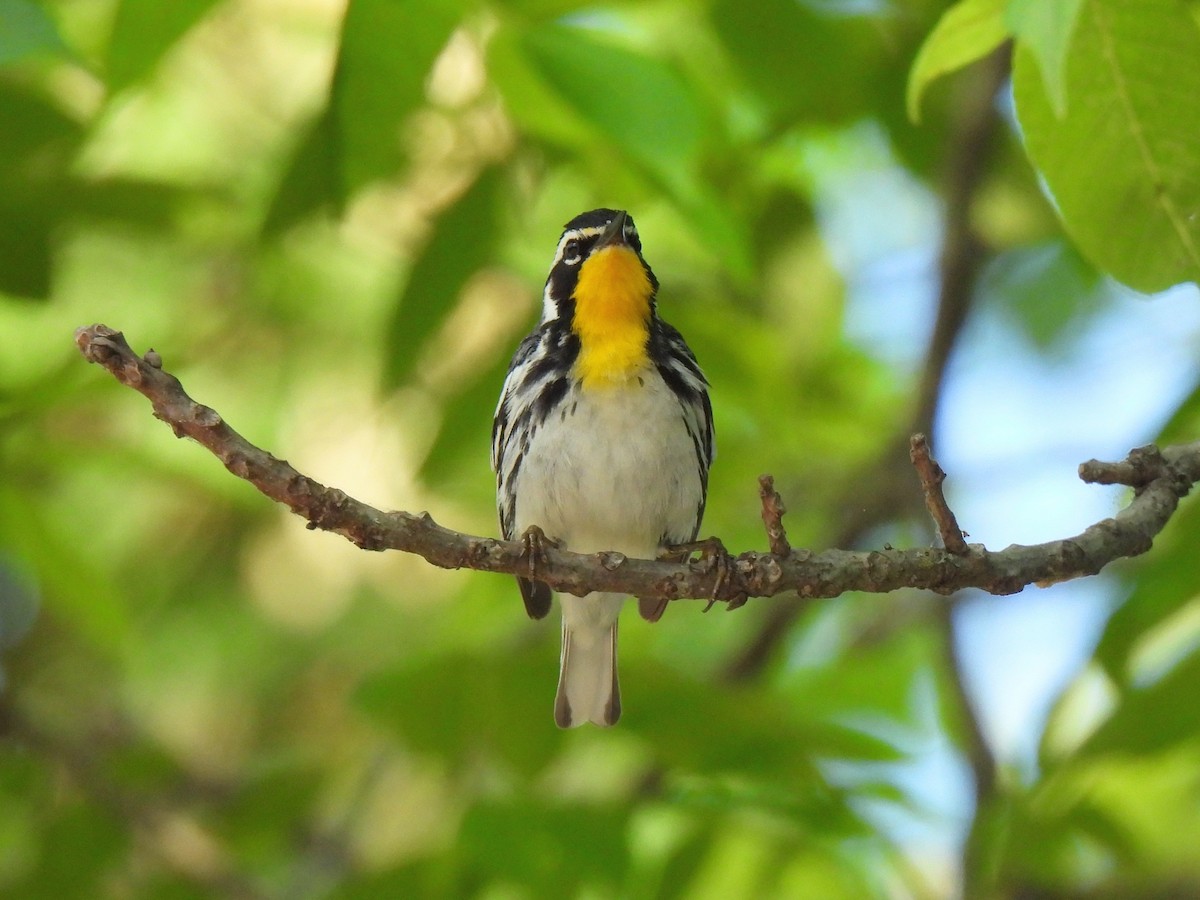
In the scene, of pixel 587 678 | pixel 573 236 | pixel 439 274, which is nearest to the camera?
pixel 439 274

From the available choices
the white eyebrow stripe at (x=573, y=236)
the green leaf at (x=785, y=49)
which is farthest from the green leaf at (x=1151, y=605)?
the white eyebrow stripe at (x=573, y=236)

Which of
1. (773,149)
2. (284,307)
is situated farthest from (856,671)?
(284,307)

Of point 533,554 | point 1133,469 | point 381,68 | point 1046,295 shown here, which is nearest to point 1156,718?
point 1133,469

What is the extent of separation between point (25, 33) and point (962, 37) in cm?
156

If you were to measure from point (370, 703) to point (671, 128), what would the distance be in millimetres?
1535

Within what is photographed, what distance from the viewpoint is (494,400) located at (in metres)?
3.67

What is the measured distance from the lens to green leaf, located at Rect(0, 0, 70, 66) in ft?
7.25

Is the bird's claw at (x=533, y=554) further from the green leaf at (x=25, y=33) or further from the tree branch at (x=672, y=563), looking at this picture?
the green leaf at (x=25, y=33)

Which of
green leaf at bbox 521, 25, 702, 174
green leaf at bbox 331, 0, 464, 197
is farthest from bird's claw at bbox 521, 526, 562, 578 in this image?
green leaf at bbox 331, 0, 464, 197

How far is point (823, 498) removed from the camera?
17.2ft

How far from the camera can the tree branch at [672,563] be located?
2162mm

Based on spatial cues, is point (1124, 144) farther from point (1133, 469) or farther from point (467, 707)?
point (467, 707)

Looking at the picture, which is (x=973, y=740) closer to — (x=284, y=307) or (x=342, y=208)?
(x=342, y=208)

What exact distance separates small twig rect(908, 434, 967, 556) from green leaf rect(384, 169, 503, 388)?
1.45 metres
